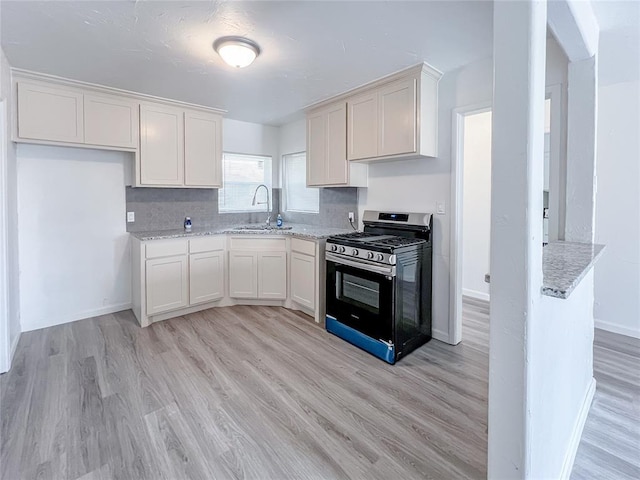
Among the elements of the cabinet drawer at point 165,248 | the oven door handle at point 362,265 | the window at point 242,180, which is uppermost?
the window at point 242,180

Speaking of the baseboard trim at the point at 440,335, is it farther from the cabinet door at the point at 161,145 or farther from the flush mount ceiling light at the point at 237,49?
the cabinet door at the point at 161,145

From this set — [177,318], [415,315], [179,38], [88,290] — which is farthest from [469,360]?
[88,290]

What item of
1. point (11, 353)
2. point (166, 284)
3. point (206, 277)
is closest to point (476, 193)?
point (206, 277)

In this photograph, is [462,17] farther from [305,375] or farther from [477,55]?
[305,375]

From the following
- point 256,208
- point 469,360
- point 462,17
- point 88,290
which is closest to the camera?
point 462,17

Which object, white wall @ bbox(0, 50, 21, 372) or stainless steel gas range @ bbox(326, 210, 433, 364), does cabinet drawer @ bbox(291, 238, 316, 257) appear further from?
white wall @ bbox(0, 50, 21, 372)

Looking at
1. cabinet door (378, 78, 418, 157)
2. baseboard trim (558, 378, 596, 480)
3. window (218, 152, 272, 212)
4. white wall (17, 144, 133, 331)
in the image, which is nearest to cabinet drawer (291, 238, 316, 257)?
cabinet door (378, 78, 418, 157)

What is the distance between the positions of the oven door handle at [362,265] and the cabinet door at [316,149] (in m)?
1.01

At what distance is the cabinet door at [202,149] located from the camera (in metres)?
3.80

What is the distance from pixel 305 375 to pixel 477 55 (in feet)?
9.10

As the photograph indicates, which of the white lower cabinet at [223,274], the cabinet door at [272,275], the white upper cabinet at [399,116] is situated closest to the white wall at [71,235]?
the white lower cabinet at [223,274]

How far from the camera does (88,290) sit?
357 centimetres

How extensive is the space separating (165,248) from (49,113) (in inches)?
61.2

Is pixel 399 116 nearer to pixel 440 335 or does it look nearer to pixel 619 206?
pixel 440 335
